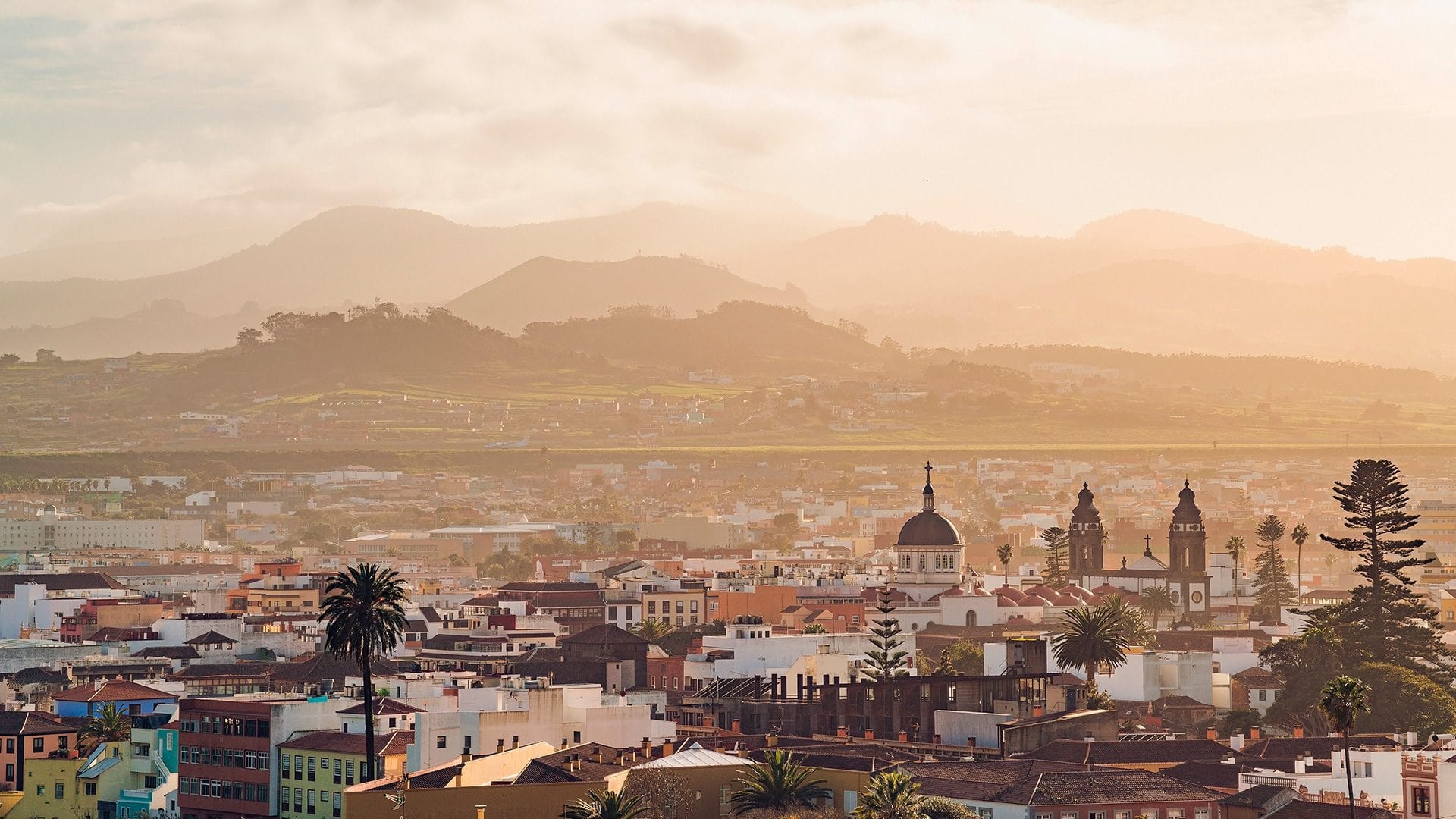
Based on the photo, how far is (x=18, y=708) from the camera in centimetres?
7125

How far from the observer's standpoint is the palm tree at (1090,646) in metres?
75.2

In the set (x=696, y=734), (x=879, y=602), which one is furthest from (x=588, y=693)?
(x=879, y=602)

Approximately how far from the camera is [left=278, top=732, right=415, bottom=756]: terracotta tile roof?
5547 cm

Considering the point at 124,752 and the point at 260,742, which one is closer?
the point at 260,742

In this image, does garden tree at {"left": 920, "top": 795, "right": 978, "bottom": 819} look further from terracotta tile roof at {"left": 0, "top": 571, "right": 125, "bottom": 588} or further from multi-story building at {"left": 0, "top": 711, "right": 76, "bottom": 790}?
terracotta tile roof at {"left": 0, "top": 571, "right": 125, "bottom": 588}

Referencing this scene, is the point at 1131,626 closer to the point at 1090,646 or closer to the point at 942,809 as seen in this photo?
the point at 1090,646

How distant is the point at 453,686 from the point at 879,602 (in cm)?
4313

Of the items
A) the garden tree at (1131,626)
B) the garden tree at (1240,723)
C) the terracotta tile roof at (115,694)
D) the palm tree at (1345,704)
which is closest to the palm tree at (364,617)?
the terracotta tile roof at (115,694)

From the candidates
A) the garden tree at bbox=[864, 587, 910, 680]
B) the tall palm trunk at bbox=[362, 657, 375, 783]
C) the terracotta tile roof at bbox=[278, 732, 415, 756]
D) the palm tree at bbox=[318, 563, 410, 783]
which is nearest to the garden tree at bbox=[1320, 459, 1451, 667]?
the garden tree at bbox=[864, 587, 910, 680]

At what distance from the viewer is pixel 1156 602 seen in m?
120

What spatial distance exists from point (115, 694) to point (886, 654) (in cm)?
2531

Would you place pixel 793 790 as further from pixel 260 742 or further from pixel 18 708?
pixel 18 708

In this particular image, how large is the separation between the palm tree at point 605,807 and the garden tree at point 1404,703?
28257 millimetres

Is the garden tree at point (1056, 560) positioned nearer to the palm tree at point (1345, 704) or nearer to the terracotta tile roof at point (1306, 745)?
the terracotta tile roof at point (1306, 745)
